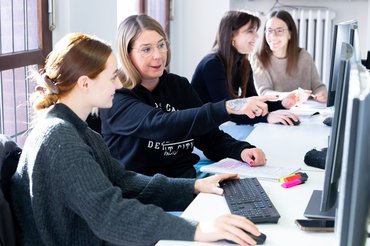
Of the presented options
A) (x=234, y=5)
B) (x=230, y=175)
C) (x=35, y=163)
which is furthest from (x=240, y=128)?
(x=234, y=5)

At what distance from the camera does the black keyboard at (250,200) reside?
1466 millimetres

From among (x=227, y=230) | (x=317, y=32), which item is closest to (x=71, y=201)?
(x=227, y=230)

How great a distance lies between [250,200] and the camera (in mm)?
1596

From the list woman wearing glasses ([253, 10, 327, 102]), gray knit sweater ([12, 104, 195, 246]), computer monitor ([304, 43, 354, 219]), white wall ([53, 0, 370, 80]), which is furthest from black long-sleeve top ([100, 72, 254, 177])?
white wall ([53, 0, 370, 80])

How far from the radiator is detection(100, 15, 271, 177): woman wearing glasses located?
9.83 feet

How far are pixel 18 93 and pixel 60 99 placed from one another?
3.66ft

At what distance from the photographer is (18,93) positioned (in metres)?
2.63

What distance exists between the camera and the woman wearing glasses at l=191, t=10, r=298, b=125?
122 inches

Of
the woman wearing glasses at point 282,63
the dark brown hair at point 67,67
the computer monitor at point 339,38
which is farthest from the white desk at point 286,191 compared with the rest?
the woman wearing glasses at point 282,63

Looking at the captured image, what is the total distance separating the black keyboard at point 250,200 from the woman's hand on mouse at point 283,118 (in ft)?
3.67

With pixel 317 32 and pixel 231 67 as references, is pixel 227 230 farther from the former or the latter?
pixel 317 32

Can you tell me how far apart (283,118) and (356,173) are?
6.86ft

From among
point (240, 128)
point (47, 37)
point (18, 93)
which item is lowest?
point (240, 128)

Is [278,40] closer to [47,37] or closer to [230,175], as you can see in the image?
[47,37]
